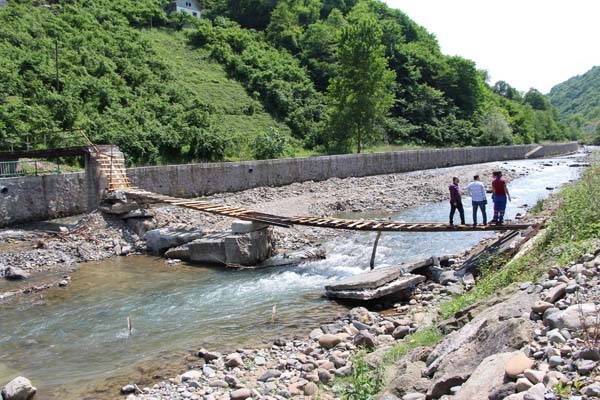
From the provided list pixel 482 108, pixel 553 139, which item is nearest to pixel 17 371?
pixel 482 108

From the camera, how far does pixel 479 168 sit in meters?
44.8

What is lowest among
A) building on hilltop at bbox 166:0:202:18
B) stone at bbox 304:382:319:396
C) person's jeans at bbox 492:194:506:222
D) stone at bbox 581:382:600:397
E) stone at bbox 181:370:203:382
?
stone at bbox 181:370:203:382

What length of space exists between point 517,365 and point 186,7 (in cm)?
8590

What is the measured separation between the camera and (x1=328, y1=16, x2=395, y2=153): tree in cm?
4328

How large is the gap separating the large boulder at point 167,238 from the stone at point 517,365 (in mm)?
14965

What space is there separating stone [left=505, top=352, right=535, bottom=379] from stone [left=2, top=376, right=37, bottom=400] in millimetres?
Result: 7617

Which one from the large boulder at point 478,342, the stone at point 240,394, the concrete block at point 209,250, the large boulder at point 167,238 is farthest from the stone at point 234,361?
the large boulder at point 167,238

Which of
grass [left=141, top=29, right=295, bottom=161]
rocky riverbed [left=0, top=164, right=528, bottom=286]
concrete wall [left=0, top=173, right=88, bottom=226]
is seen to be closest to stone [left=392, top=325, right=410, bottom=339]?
rocky riverbed [left=0, top=164, right=528, bottom=286]

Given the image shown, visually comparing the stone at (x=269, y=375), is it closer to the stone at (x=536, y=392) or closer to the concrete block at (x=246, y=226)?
the stone at (x=536, y=392)

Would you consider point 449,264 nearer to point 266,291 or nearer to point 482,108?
point 266,291

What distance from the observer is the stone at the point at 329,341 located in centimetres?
943

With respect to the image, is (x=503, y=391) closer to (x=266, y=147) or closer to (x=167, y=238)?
(x=167, y=238)

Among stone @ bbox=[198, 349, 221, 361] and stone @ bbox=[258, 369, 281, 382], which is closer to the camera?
stone @ bbox=[258, 369, 281, 382]

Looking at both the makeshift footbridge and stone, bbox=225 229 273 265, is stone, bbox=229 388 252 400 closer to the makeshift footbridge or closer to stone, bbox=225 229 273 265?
the makeshift footbridge
